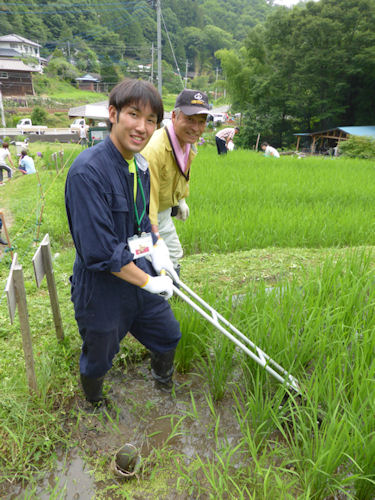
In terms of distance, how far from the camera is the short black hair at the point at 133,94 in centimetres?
127

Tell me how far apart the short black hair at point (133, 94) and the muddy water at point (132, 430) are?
135cm

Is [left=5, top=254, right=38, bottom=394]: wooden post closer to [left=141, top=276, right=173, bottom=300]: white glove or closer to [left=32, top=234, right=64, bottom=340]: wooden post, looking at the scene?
[left=32, top=234, right=64, bottom=340]: wooden post

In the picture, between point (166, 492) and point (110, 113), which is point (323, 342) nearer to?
point (166, 492)

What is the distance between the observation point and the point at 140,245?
1.43 m

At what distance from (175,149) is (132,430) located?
1543mm

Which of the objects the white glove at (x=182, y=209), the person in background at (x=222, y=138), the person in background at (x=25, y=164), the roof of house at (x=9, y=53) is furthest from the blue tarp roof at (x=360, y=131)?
the roof of house at (x=9, y=53)

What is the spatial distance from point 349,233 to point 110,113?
3.62 meters

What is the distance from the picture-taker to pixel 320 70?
2264 centimetres

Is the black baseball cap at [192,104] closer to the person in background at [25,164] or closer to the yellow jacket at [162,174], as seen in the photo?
the yellow jacket at [162,174]

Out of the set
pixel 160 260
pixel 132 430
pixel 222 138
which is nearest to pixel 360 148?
pixel 222 138

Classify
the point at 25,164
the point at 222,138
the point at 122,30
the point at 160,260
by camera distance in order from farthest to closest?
the point at 122,30, the point at 222,138, the point at 25,164, the point at 160,260

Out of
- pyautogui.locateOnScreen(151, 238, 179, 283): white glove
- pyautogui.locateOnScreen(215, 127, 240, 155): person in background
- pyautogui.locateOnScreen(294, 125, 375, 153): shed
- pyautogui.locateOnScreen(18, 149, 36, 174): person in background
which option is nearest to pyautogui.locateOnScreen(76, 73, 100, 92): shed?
pyautogui.locateOnScreen(294, 125, 375, 153): shed

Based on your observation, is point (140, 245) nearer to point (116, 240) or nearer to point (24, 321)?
point (116, 240)

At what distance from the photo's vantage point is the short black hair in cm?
127
